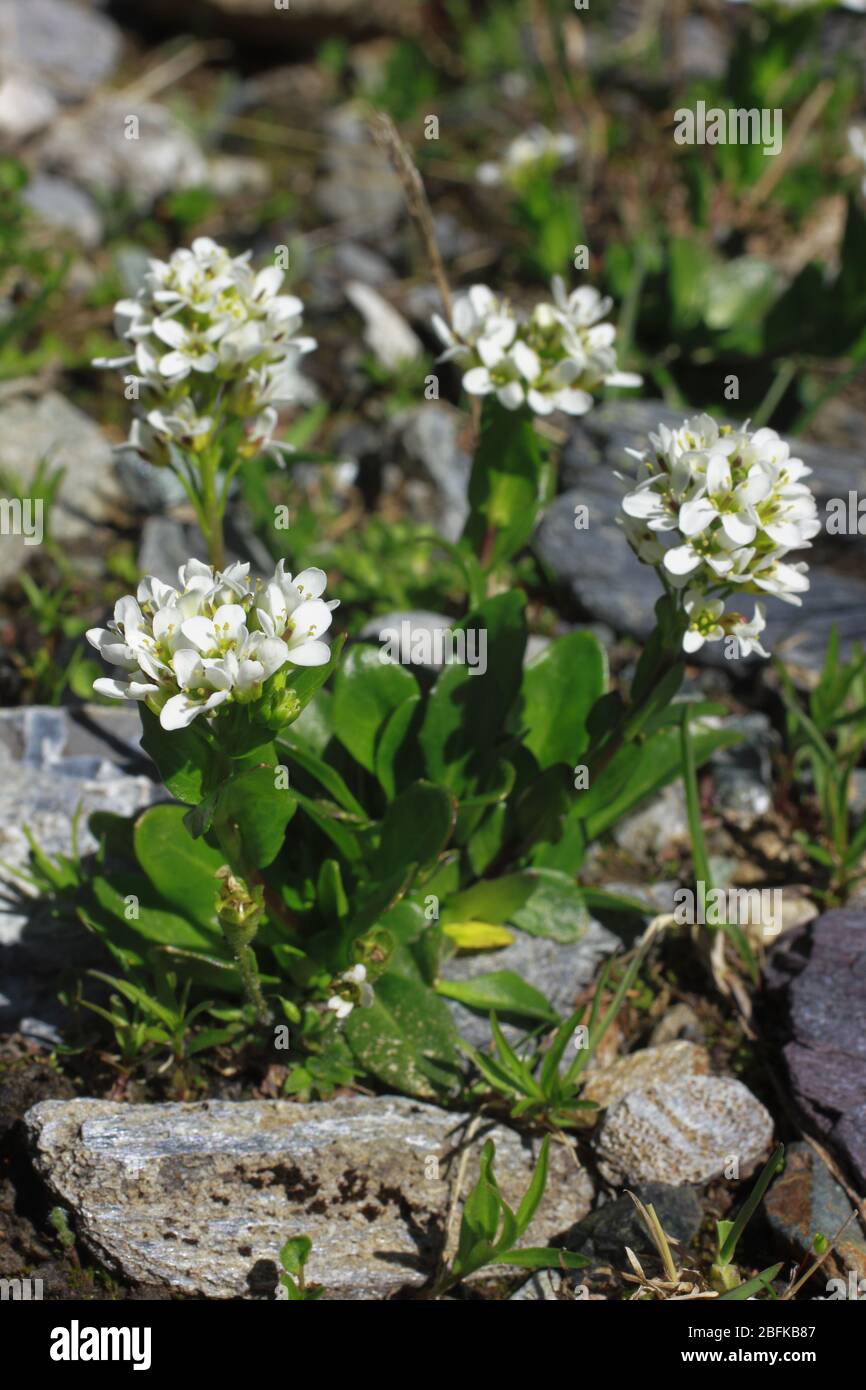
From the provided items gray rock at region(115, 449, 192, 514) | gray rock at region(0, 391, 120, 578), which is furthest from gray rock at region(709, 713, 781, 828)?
gray rock at region(0, 391, 120, 578)

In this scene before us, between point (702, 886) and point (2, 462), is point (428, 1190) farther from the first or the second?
point (2, 462)

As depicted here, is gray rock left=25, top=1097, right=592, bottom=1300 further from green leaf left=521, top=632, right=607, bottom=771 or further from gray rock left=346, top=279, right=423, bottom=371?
gray rock left=346, top=279, right=423, bottom=371

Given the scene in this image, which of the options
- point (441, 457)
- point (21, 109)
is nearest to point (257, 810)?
point (441, 457)

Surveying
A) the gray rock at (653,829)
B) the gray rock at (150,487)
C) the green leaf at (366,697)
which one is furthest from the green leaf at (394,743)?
the gray rock at (150,487)

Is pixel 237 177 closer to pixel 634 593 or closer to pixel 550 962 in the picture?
pixel 634 593

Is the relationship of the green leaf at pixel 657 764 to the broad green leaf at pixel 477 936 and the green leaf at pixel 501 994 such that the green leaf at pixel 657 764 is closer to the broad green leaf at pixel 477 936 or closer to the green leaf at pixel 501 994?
the broad green leaf at pixel 477 936

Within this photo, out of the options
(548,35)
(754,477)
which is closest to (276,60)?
(548,35)
